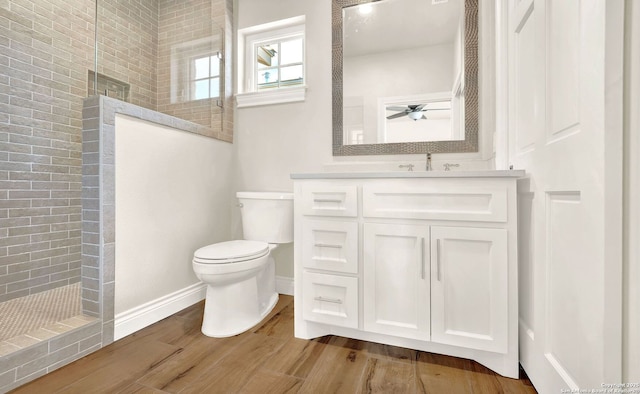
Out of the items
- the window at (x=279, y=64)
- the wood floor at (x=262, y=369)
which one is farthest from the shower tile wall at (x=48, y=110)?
the wood floor at (x=262, y=369)

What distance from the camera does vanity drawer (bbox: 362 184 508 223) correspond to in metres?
1.19

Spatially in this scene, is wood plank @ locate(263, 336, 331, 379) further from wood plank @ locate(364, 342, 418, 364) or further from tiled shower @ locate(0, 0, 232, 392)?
tiled shower @ locate(0, 0, 232, 392)

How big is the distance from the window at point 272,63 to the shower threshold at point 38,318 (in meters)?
1.73

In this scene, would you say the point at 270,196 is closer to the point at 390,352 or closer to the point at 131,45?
the point at 390,352

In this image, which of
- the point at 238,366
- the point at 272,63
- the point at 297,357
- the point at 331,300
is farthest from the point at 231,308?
the point at 272,63

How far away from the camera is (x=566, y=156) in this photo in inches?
33.9

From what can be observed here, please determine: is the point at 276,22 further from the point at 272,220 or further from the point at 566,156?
the point at 566,156

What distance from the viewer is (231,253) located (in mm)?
1533

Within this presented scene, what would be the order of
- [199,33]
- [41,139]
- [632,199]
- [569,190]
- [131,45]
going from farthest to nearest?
[199,33], [131,45], [41,139], [569,190], [632,199]

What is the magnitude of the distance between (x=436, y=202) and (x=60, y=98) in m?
2.67

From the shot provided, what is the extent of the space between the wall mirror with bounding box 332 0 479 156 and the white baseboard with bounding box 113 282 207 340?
1.41 metres

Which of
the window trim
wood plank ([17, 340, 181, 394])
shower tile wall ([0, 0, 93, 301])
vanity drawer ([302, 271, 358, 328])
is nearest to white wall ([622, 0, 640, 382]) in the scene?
vanity drawer ([302, 271, 358, 328])

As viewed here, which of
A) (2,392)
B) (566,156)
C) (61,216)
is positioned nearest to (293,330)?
(2,392)

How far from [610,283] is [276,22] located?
2.42 meters
